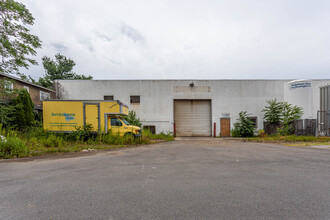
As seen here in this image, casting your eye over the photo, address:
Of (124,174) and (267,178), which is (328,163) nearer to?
(267,178)

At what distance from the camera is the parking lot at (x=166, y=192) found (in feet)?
7.75

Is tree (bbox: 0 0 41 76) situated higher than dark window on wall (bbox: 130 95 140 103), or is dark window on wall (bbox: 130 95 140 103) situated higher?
tree (bbox: 0 0 41 76)

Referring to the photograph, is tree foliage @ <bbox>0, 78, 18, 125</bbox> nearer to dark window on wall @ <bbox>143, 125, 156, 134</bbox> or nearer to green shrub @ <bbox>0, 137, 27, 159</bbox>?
green shrub @ <bbox>0, 137, 27, 159</bbox>

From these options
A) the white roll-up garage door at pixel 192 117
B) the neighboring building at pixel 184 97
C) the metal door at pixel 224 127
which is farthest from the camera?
the white roll-up garage door at pixel 192 117

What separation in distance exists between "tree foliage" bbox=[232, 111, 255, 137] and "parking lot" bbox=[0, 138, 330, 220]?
1129cm

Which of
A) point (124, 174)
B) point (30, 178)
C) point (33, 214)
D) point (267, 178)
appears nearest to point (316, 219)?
point (267, 178)

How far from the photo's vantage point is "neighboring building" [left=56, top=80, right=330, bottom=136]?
54.3ft

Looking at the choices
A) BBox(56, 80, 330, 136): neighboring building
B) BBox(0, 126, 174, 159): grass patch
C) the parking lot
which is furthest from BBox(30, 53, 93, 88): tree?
the parking lot

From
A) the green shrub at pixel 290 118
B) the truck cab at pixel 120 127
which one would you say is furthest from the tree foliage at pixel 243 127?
the truck cab at pixel 120 127

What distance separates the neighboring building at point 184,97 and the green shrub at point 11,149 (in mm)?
10394

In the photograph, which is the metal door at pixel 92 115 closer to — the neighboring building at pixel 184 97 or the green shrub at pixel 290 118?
the neighboring building at pixel 184 97

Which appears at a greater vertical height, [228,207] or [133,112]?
[133,112]

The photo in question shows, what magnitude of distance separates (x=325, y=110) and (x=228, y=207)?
16.2m

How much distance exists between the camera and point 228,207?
2.50 metres
